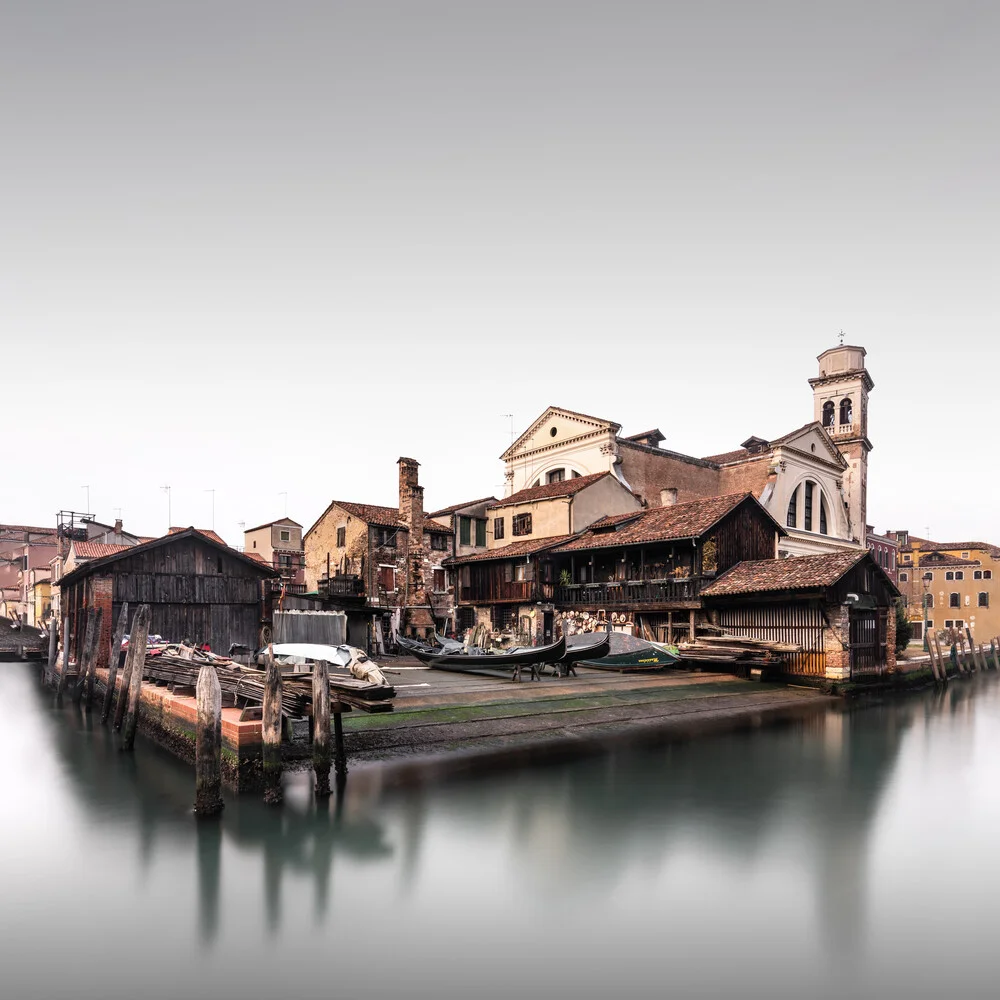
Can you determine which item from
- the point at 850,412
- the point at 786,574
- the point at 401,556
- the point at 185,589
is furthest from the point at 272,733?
the point at 850,412

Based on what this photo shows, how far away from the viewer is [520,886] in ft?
28.8

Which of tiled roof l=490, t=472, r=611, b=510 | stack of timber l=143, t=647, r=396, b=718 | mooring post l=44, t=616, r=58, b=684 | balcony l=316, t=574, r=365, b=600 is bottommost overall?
mooring post l=44, t=616, r=58, b=684

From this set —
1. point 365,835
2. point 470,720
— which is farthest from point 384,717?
point 365,835

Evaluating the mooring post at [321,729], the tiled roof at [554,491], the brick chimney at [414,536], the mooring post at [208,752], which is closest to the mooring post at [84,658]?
the brick chimney at [414,536]

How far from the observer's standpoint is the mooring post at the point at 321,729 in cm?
1198

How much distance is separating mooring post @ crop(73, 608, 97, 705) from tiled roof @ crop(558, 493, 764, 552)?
18.1 m

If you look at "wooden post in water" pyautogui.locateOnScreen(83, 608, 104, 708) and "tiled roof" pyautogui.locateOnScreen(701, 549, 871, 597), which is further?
"tiled roof" pyautogui.locateOnScreen(701, 549, 871, 597)

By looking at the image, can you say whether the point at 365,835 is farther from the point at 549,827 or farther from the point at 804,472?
the point at 804,472

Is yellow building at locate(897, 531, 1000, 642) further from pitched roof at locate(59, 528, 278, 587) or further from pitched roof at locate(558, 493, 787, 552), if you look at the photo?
pitched roof at locate(59, 528, 278, 587)

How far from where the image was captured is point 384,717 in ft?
51.1

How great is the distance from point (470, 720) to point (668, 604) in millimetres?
13525

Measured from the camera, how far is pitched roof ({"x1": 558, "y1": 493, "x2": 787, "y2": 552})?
2788 cm

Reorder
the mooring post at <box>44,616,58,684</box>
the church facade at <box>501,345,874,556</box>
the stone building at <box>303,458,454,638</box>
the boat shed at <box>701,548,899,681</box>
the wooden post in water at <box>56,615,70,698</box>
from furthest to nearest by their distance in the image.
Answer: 1. the church facade at <box>501,345,874,556</box>
2. the stone building at <box>303,458,454,638</box>
3. the mooring post at <box>44,616,58,684</box>
4. the wooden post in water at <box>56,615,70,698</box>
5. the boat shed at <box>701,548,899,681</box>

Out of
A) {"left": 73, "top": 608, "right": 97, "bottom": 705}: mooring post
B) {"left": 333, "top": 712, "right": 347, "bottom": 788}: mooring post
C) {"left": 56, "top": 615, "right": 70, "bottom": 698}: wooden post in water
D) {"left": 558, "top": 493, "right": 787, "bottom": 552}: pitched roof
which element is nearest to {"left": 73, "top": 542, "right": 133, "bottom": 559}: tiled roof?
{"left": 56, "top": 615, "right": 70, "bottom": 698}: wooden post in water
